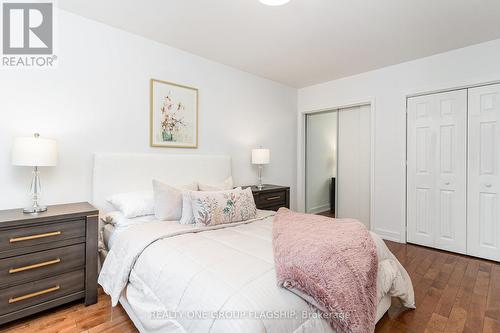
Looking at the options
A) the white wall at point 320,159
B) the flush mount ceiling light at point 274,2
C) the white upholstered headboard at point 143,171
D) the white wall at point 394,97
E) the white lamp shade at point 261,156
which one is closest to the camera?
the flush mount ceiling light at point 274,2

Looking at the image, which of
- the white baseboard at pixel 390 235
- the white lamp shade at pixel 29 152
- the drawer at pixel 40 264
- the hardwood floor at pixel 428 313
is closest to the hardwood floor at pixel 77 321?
the hardwood floor at pixel 428 313

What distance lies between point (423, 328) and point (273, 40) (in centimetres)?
287

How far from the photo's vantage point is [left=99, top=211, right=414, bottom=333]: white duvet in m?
1.09

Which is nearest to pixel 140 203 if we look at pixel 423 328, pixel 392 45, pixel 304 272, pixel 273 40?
pixel 304 272

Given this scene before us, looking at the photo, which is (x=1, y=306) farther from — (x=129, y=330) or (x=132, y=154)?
(x=132, y=154)

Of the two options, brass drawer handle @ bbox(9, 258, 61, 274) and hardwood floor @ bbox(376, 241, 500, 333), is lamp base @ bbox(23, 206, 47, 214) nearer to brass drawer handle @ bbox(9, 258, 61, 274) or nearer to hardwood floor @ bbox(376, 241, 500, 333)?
brass drawer handle @ bbox(9, 258, 61, 274)

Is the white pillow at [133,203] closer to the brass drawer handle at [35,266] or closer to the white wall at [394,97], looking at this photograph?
the brass drawer handle at [35,266]

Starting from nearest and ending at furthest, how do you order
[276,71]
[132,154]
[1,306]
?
[1,306] → [132,154] → [276,71]

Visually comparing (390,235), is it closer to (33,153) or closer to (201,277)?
(201,277)

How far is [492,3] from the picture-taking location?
213 centimetres

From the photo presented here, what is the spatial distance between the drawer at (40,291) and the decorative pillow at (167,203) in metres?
0.72

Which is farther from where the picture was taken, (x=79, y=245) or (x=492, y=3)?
(x=492, y=3)

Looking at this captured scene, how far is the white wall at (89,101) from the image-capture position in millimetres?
2094

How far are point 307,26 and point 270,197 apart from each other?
6.89 ft
